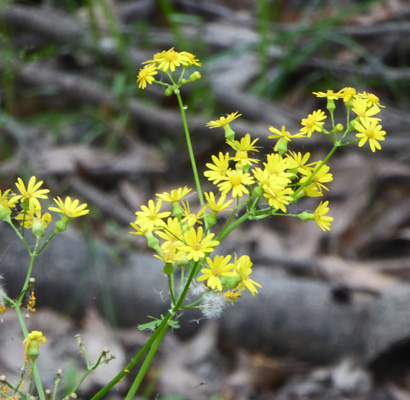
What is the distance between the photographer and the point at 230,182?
80cm

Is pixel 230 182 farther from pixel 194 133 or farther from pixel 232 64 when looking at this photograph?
pixel 232 64

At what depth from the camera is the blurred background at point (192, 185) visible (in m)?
2.46

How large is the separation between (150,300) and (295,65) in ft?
6.92

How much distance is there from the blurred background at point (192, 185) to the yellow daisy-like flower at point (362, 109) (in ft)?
2.96

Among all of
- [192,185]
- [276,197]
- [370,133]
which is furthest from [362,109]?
[192,185]

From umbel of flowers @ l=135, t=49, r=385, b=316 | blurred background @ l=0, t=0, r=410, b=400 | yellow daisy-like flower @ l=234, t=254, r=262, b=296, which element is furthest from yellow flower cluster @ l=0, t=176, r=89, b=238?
blurred background @ l=0, t=0, r=410, b=400

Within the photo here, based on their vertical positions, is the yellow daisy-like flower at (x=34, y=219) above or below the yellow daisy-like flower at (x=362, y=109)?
below

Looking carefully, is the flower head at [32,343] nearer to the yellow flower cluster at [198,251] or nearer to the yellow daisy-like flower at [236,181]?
the yellow flower cluster at [198,251]

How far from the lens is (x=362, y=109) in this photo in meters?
0.87

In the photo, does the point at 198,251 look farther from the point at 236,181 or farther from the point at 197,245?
the point at 236,181

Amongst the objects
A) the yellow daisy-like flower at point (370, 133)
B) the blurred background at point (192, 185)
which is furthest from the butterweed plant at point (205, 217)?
the blurred background at point (192, 185)

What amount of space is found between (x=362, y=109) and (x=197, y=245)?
34 centimetres

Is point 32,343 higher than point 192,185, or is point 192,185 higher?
point 192,185

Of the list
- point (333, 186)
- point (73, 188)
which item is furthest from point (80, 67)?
point (333, 186)
